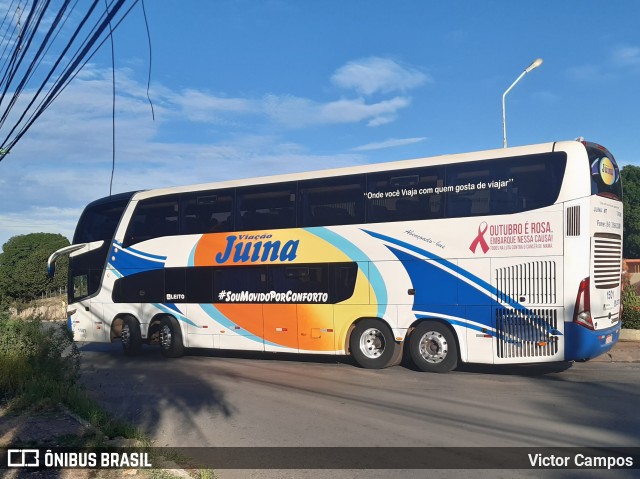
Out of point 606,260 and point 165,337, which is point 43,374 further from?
point 606,260

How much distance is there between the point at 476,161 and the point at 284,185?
179 inches

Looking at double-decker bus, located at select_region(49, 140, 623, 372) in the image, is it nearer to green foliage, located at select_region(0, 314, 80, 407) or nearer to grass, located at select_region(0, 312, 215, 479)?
grass, located at select_region(0, 312, 215, 479)

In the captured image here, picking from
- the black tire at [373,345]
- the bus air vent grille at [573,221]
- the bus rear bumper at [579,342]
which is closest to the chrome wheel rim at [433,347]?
the black tire at [373,345]

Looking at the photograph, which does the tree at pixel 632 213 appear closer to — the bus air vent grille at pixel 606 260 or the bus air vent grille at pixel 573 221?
the bus air vent grille at pixel 606 260

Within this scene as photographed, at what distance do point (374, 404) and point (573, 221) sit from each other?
4.84m

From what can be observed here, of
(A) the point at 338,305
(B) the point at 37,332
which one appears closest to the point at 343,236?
(A) the point at 338,305

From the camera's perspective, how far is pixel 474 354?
11.8 meters

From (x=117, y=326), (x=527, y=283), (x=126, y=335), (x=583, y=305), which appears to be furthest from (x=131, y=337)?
(x=583, y=305)

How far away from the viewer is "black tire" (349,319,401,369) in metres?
12.9

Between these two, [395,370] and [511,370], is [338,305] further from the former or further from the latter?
[511,370]

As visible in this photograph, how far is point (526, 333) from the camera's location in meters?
11.3

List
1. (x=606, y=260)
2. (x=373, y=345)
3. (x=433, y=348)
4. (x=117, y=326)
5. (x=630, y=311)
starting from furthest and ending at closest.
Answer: (x=117, y=326)
(x=630, y=311)
(x=373, y=345)
(x=433, y=348)
(x=606, y=260)

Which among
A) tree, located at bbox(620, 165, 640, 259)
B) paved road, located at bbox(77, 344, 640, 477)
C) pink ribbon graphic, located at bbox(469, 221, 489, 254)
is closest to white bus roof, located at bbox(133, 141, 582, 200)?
pink ribbon graphic, located at bbox(469, 221, 489, 254)

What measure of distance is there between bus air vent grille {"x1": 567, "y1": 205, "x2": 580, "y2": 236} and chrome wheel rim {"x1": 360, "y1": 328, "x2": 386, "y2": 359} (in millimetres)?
4417
